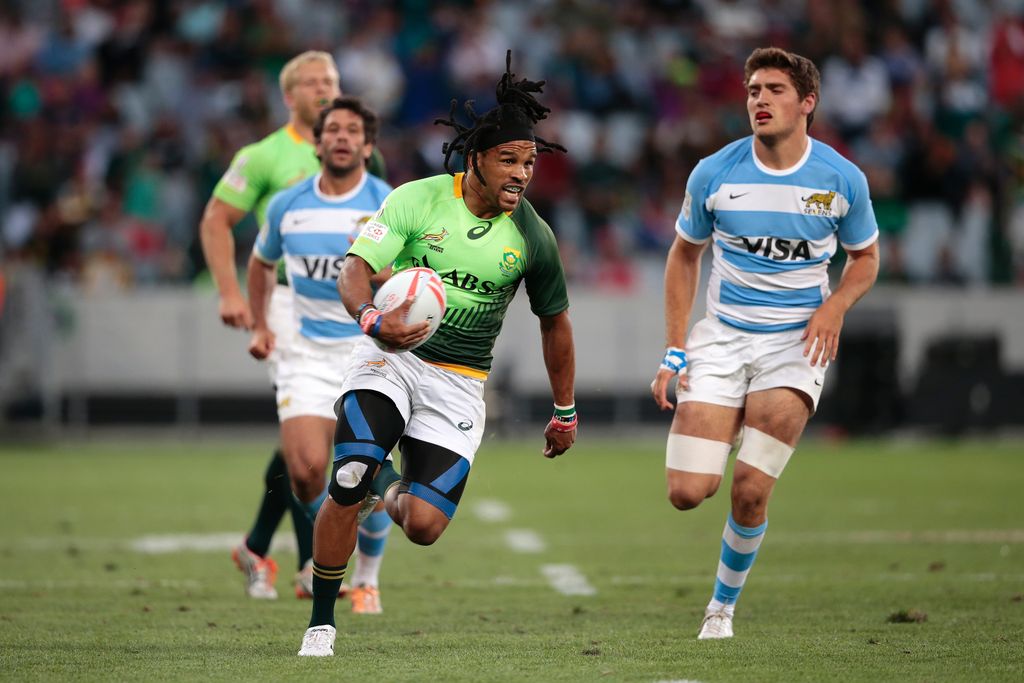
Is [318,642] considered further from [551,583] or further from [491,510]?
[491,510]

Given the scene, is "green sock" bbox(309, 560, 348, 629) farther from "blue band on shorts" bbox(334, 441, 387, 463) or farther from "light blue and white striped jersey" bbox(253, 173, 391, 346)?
"light blue and white striped jersey" bbox(253, 173, 391, 346)

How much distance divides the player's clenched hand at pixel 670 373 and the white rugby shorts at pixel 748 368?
4cm

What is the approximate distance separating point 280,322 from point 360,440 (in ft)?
8.45

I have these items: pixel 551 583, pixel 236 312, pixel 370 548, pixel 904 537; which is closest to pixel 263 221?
pixel 236 312

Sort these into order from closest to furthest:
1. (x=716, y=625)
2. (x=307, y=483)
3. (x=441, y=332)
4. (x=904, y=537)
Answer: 1. (x=441, y=332)
2. (x=716, y=625)
3. (x=307, y=483)
4. (x=904, y=537)

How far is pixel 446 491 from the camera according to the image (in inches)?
268

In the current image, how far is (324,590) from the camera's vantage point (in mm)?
6562

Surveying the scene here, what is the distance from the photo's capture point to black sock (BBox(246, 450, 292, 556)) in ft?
29.7

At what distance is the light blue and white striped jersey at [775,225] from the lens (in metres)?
7.46

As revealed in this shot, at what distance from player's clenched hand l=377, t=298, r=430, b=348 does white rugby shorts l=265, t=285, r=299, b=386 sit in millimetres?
2720

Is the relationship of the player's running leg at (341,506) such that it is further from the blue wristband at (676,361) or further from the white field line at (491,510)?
the white field line at (491,510)

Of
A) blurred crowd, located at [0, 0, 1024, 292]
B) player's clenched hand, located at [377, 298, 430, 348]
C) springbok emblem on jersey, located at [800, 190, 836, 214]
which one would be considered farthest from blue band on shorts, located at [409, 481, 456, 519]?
blurred crowd, located at [0, 0, 1024, 292]

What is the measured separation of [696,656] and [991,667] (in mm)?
1183

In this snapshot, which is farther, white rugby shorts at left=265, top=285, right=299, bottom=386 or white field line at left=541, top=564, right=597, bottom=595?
white field line at left=541, top=564, right=597, bottom=595
